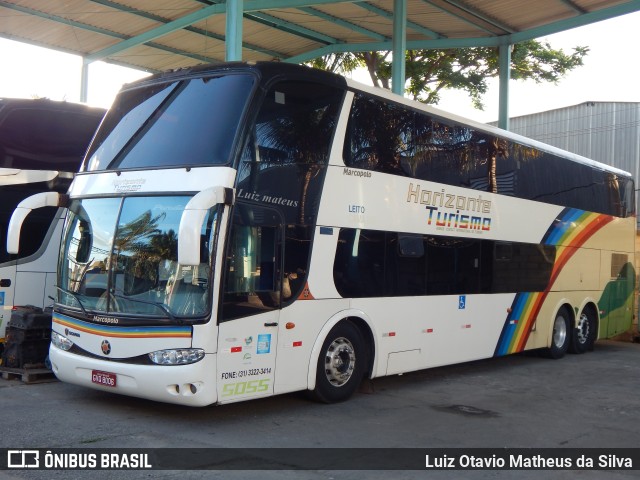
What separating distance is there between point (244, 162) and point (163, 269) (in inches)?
56.6

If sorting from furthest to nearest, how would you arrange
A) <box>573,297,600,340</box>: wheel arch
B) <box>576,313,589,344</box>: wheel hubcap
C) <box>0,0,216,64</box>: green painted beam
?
<box>0,0,216,64</box>: green painted beam
<box>576,313,589,344</box>: wheel hubcap
<box>573,297,600,340</box>: wheel arch

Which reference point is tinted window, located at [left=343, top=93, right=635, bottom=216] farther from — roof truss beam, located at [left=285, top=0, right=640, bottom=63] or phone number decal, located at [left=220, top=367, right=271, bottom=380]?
roof truss beam, located at [left=285, top=0, right=640, bottom=63]

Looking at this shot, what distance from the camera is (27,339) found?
10.4 meters

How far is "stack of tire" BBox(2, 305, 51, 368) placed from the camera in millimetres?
10359

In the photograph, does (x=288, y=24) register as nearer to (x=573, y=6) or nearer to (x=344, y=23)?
(x=344, y=23)

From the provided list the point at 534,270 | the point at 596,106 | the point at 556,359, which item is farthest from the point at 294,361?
the point at 596,106

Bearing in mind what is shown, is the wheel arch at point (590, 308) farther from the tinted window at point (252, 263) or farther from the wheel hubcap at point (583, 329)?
the tinted window at point (252, 263)

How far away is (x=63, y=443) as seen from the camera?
281 inches

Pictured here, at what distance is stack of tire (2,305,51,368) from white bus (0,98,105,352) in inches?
28.3

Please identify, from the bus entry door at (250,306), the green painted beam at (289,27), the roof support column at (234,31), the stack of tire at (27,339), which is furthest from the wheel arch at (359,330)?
the green painted beam at (289,27)

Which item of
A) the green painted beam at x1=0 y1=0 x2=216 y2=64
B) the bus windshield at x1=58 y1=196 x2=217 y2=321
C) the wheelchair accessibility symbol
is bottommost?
the wheelchair accessibility symbol

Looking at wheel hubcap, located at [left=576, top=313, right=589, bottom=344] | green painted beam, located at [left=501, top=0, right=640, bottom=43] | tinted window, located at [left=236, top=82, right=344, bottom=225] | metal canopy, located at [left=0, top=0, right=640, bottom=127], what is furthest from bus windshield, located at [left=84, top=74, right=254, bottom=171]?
green painted beam, located at [left=501, top=0, right=640, bottom=43]

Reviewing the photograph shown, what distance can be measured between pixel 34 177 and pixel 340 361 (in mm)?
5522

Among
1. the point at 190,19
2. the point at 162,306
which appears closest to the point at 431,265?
the point at 162,306
